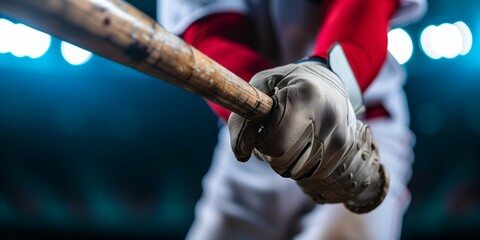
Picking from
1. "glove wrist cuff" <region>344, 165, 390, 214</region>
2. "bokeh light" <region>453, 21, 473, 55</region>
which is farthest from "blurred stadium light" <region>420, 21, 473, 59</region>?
"glove wrist cuff" <region>344, 165, 390, 214</region>

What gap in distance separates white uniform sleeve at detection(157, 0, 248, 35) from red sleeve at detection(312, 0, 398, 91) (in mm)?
167

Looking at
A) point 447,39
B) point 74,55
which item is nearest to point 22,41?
point 74,55

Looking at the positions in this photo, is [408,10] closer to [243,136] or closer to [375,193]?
[375,193]

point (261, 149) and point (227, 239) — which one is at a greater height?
Answer: point (261, 149)

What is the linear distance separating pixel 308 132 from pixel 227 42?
1.07ft

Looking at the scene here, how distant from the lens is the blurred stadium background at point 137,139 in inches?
110

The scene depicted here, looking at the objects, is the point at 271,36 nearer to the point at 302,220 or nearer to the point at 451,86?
the point at 302,220

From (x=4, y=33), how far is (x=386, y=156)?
7.28 feet

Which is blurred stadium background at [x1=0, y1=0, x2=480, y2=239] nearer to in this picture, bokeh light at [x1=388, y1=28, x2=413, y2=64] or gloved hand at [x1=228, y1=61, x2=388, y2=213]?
bokeh light at [x1=388, y1=28, x2=413, y2=64]

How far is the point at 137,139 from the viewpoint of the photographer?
304 cm

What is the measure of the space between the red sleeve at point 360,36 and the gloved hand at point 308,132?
0.33 ft

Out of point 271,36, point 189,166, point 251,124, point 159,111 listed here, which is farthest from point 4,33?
point 251,124

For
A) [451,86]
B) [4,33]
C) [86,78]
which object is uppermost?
[4,33]

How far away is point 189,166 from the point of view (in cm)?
310
